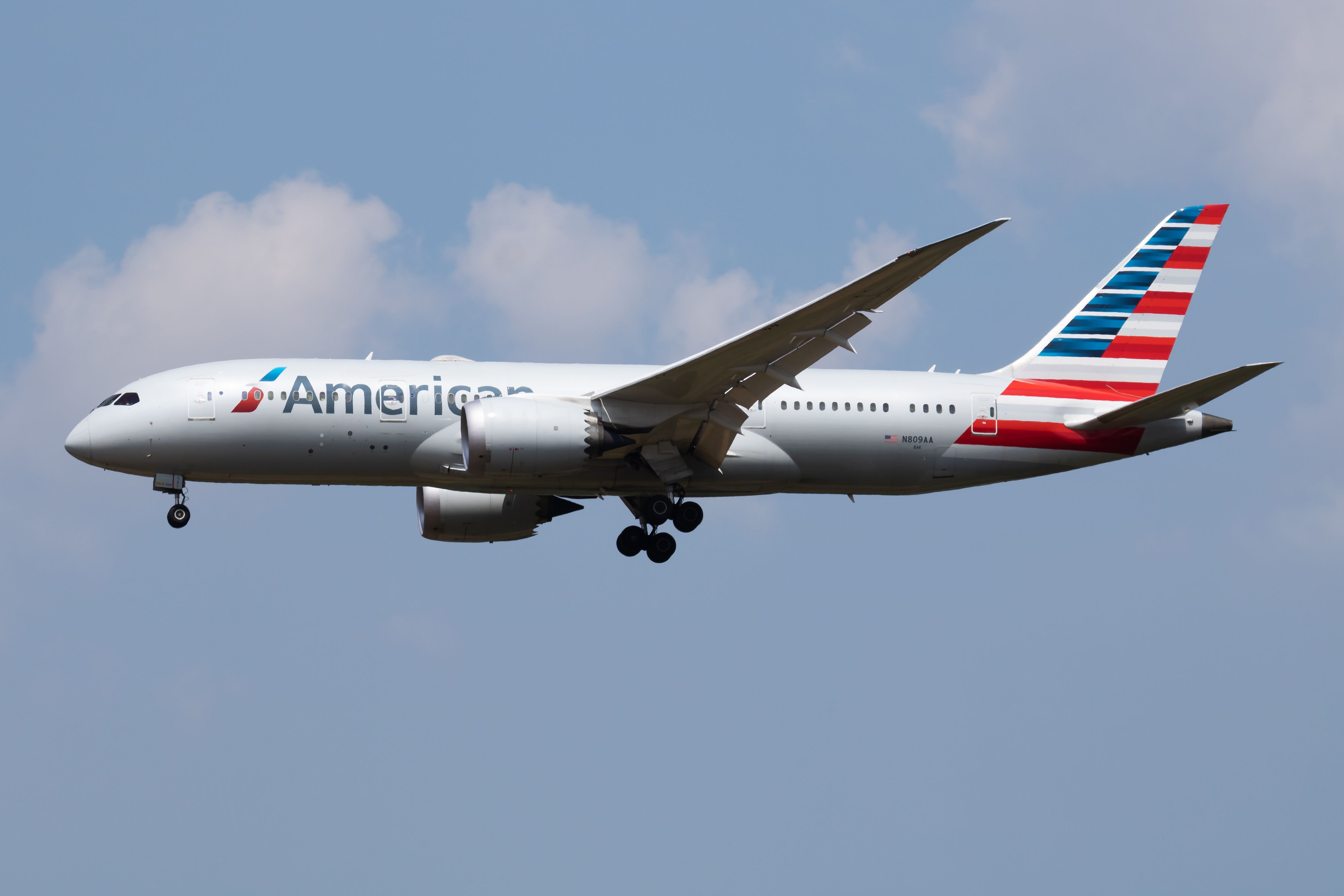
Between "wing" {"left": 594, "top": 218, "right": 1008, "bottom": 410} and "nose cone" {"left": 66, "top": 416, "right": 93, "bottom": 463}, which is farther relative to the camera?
"nose cone" {"left": 66, "top": 416, "right": 93, "bottom": 463}

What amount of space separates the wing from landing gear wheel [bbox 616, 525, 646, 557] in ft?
13.8

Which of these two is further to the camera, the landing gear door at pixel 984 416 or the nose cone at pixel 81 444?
the landing gear door at pixel 984 416

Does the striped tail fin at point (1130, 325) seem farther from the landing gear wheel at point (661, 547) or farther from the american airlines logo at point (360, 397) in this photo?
the american airlines logo at point (360, 397)

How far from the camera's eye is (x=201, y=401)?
107ft

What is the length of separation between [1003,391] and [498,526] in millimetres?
12569

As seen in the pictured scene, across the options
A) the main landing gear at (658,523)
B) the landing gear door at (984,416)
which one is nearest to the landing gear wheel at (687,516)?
the main landing gear at (658,523)

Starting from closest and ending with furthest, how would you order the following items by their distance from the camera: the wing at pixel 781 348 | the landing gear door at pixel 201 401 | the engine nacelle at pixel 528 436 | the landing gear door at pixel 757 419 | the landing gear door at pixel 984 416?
the wing at pixel 781 348, the engine nacelle at pixel 528 436, the landing gear door at pixel 201 401, the landing gear door at pixel 757 419, the landing gear door at pixel 984 416

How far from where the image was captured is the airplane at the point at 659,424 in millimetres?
31734

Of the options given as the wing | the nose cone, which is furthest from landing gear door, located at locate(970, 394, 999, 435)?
the nose cone

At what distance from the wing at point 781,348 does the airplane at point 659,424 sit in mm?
49

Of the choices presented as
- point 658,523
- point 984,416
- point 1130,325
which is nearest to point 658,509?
point 658,523

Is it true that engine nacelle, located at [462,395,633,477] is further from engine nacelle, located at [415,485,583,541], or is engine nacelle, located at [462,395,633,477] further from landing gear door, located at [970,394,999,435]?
landing gear door, located at [970,394,999,435]

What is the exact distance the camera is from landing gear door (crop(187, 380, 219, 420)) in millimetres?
32375

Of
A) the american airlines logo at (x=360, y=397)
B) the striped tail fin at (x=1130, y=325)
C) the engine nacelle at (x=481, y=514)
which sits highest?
the striped tail fin at (x=1130, y=325)
